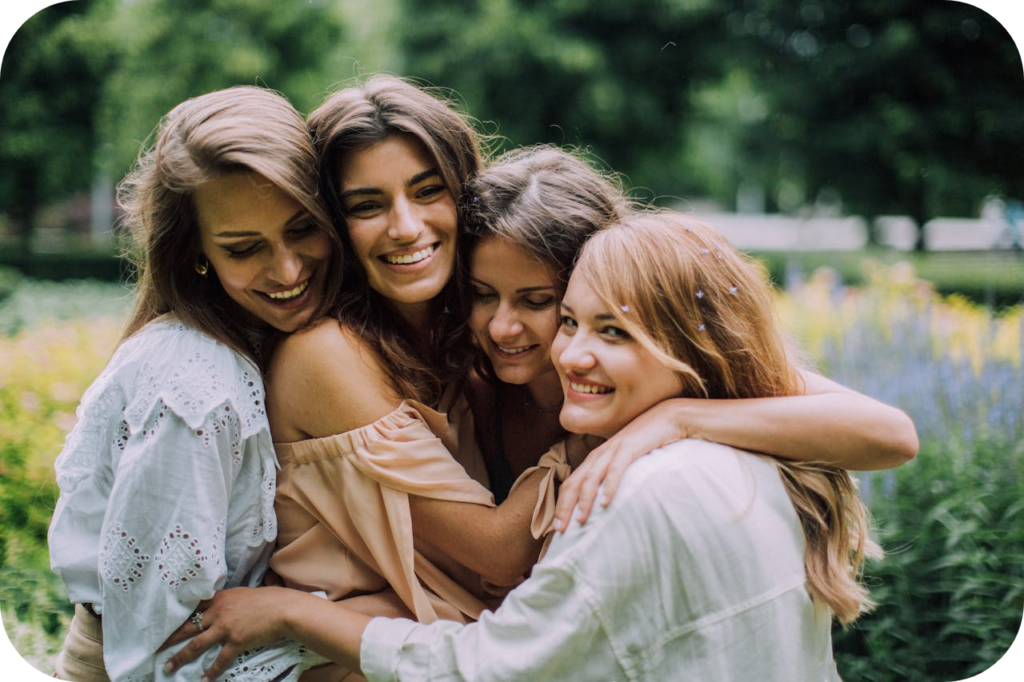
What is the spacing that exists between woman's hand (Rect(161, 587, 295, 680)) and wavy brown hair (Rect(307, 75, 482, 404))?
71 centimetres

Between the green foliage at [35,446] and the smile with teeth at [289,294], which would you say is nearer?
the smile with teeth at [289,294]

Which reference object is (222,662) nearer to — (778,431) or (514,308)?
(514,308)

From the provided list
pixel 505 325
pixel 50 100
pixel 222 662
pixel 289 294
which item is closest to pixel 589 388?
pixel 505 325

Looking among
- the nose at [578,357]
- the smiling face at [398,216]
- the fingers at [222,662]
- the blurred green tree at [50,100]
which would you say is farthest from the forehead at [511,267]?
the blurred green tree at [50,100]

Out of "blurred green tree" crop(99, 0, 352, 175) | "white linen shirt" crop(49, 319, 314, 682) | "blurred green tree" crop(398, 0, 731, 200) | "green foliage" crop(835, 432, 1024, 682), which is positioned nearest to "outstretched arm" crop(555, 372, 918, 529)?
"white linen shirt" crop(49, 319, 314, 682)

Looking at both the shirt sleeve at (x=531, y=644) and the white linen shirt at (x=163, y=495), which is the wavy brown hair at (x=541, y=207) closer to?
the white linen shirt at (x=163, y=495)

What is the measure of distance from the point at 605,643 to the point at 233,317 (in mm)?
1498

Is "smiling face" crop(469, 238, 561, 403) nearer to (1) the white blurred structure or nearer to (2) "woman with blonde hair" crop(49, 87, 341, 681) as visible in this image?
(2) "woman with blonde hair" crop(49, 87, 341, 681)

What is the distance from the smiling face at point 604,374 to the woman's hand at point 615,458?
0.19 feet

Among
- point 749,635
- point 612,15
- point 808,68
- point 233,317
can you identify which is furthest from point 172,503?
point 808,68

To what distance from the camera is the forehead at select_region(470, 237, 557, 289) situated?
267 cm

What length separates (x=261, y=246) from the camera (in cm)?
262

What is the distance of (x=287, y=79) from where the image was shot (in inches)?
543

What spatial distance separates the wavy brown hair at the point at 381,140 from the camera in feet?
8.89
